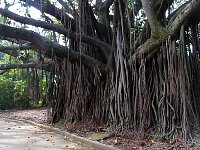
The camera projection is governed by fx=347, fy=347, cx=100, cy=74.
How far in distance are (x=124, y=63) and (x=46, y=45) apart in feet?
5.42

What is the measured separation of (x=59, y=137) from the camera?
24.3 feet

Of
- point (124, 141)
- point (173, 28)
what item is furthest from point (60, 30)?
point (124, 141)

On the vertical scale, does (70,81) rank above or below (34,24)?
below

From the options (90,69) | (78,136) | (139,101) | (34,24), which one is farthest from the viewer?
(90,69)

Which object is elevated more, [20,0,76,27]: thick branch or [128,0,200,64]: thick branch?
[20,0,76,27]: thick branch

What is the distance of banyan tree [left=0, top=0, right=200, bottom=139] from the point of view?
5.80m

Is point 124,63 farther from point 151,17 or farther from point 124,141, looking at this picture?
point 124,141

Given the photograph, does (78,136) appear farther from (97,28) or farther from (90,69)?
(97,28)

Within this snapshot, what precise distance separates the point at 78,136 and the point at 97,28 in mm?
2823

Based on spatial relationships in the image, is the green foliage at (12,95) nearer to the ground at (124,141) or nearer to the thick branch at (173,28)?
the ground at (124,141)

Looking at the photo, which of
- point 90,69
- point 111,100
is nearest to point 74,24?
point 90,69

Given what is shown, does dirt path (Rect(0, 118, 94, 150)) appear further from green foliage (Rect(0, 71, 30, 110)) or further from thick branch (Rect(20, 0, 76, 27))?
green foliage (Rect(0, 71, 30, 110))

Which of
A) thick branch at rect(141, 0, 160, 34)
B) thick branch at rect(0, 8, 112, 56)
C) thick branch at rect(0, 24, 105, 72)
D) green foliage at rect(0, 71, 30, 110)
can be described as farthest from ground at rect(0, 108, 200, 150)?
green foliage at rect(0, 71, 30, 110)

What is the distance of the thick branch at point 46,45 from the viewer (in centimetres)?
640
